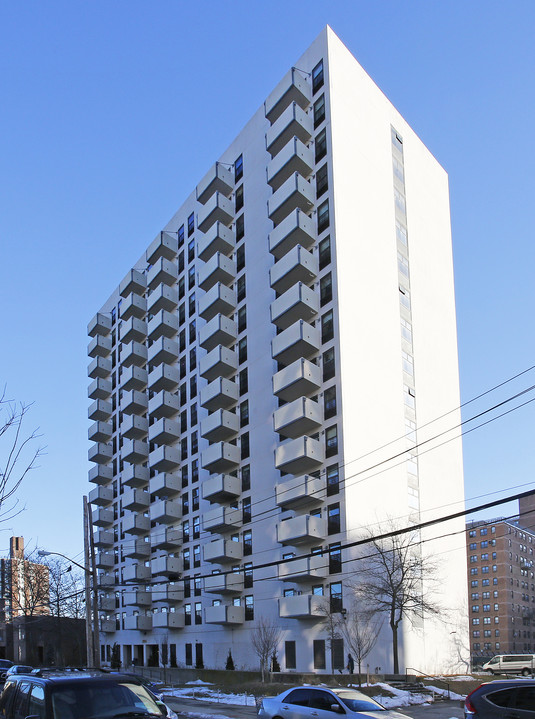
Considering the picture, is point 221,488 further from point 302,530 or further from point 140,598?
point 140,598

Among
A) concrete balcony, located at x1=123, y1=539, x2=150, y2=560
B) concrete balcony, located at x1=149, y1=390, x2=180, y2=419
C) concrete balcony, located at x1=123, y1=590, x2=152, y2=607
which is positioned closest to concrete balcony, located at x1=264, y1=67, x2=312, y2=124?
concrete balcony, located at x1=149, y1=390, x2=180, y2=419

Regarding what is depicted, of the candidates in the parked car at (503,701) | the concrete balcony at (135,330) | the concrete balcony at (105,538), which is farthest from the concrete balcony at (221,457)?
the parked car at (503,701)

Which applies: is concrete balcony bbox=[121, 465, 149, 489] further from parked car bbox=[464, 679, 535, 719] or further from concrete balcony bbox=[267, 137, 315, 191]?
parked car bbox=[464, 679, 535, 719]

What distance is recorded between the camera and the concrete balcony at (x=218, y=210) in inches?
2485

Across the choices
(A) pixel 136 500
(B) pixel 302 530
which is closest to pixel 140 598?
(A) pixel 136 500

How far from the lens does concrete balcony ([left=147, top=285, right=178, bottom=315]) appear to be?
71.8 m

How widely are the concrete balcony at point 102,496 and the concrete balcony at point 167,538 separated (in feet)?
46.5

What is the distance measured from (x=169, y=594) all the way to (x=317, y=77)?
140 feet

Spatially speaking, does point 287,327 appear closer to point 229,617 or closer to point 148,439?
point 229,617

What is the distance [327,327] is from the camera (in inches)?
1960

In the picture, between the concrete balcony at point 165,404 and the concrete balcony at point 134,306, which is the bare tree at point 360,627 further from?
the concrete balcony at point 134,306

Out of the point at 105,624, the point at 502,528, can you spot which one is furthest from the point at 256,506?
the point at 502,528

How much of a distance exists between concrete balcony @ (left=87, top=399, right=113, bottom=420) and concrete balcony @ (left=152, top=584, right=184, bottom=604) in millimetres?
25503

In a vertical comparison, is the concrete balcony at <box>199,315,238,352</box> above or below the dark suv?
above
